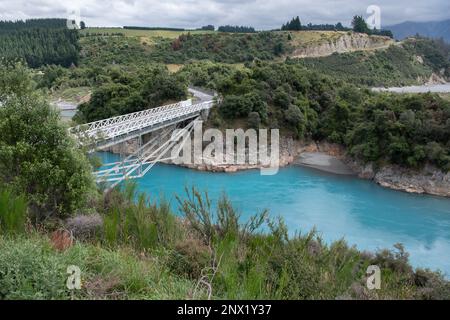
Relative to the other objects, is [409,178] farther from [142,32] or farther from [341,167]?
[142,32]

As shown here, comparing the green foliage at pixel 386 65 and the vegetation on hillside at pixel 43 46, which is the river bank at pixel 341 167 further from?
the vegetation on hillside at pixel 43 46

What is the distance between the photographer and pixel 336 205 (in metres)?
22.4

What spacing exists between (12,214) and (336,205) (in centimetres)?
1888

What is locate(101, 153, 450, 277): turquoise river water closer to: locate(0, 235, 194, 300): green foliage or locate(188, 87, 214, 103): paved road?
locate(188, 87, 214, 103): paved road

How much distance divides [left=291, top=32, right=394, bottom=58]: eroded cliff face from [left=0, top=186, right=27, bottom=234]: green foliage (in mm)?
57282

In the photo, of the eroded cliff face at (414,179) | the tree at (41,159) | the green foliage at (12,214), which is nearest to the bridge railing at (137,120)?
the tree at (41,159)

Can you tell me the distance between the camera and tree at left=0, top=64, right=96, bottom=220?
7.55m

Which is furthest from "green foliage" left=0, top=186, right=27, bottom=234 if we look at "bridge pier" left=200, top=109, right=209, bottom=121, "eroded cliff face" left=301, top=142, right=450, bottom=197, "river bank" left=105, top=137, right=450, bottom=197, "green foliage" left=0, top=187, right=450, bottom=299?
"bridge pier" left=200, top=109, right=209, bottom=121

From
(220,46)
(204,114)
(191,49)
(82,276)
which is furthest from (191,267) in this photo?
(220,46)

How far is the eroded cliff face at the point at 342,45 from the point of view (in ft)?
201

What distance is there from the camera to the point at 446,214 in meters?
21.4
